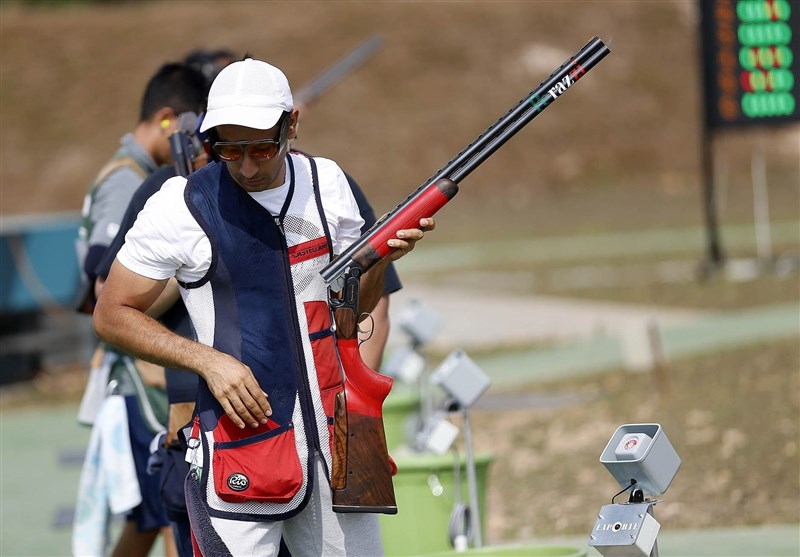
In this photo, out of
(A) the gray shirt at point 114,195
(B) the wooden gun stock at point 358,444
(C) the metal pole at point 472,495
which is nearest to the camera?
(B) the wooden gun stock at point 358,444

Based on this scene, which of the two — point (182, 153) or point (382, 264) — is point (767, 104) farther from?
point (382, 264)

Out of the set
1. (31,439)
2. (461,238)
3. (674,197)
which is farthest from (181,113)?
(674,197)

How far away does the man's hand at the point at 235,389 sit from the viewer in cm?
351

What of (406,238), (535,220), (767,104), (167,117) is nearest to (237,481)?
(406,238)

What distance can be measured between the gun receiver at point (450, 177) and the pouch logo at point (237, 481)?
54cm

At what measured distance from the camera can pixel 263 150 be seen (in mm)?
3586

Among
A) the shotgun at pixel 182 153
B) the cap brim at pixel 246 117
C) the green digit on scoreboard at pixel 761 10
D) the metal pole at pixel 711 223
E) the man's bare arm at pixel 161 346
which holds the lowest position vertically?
the man's bare arm at pixel 161 346

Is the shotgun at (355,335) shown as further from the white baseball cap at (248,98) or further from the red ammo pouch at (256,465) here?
the white baseball cap at (248,98)

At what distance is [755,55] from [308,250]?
15.3 metres

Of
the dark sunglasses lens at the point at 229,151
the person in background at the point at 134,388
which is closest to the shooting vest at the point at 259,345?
the dark sunglasses lens at the point at 229,151

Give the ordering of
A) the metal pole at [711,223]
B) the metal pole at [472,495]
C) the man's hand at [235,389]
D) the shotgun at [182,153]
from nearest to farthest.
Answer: the man's hand at [235,389] → the shotgun at [182,153] → the metal pole at [472,495] → the metal pole at [711,223]

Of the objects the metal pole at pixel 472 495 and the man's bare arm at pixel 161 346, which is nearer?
the man's bare arm at pixel 161 346

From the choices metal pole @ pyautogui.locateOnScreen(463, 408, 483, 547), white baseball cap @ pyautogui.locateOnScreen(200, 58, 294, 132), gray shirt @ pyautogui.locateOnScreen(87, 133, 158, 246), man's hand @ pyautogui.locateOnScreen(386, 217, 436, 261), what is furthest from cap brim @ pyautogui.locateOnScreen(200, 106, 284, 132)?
metal pole @ pyautogui.locateOnScreen(463, 408, 483, 547)

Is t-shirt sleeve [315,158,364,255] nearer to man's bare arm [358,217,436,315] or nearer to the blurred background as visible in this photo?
man's bare arm [358,217,436,315]
